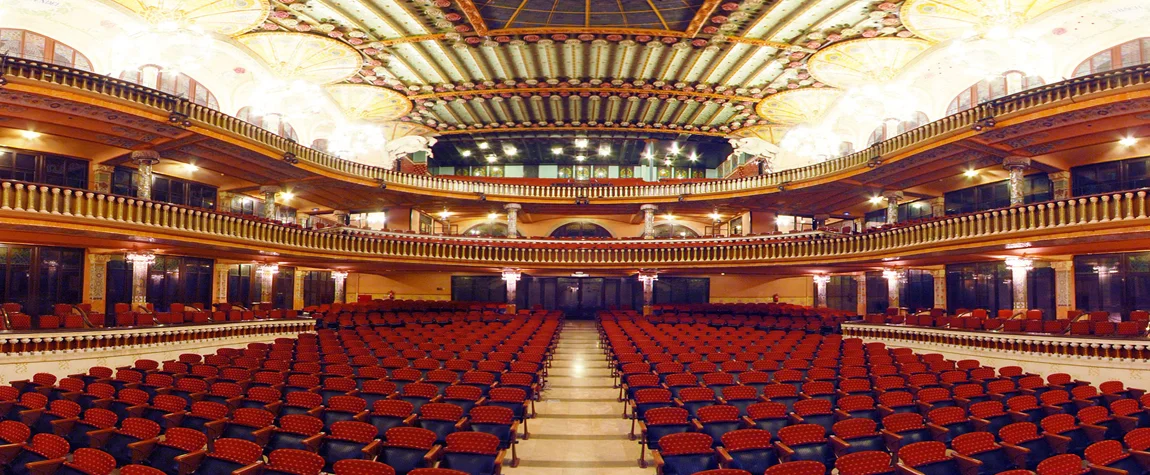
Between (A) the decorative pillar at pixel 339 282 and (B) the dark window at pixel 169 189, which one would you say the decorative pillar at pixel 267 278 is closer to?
(B) the dark window at pixel 169 189

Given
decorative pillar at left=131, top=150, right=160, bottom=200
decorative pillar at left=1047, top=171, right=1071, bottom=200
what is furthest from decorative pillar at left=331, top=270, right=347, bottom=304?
decorative pillar at left=1047, top=171, right=1071, bottom=200

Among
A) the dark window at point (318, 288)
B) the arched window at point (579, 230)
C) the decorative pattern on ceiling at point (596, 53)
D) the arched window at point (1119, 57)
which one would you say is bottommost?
the dark window at point (318, 288)

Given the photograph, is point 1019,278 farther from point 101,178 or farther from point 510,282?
point 101,178

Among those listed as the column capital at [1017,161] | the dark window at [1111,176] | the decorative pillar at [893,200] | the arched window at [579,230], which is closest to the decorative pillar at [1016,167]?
the column capital at [1017,161]

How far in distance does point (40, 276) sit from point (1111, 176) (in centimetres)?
2726

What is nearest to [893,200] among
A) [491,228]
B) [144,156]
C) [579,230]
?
[579,230]

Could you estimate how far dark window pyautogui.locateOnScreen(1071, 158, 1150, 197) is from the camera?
1466 centimetres

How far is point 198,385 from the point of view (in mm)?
7918

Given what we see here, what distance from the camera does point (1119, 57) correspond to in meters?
14.5

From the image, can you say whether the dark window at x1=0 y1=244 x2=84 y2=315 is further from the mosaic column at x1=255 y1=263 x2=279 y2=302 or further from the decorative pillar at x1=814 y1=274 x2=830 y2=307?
the decorative pillar at x1=814 y1=274 x2=830 y2=307

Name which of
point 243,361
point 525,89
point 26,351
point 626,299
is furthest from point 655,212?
point 26,351

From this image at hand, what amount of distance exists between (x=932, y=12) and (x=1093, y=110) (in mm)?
4107

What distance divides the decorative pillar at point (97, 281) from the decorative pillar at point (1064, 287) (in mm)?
25892

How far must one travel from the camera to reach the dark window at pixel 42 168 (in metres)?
14.8
